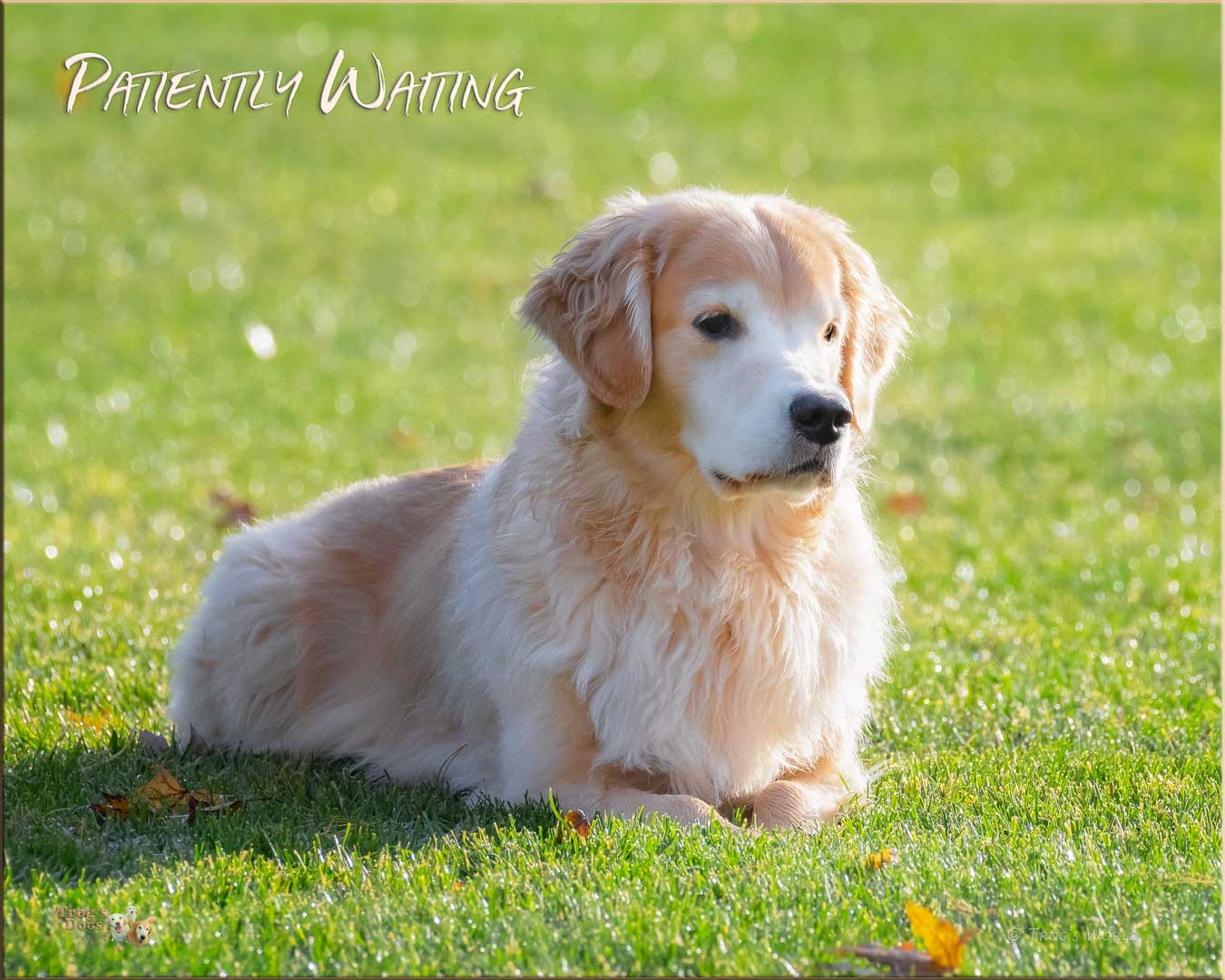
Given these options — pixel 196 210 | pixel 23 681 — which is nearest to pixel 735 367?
pixel 23 681

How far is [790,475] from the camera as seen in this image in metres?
3.89

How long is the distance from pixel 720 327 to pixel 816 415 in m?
0.40

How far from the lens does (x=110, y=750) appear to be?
188 inches

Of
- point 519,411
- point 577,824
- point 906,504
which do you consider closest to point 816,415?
point 577,824

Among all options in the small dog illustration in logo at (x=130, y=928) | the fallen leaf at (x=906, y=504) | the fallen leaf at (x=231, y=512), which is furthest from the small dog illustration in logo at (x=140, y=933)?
the fallen leaf at (x=906, y=504)

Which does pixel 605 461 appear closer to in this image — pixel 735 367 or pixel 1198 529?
pixel 735 367

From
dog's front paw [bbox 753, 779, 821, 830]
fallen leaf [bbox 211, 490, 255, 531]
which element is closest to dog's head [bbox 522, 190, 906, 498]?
dog's front paw [bbox 753, 779, 821, 830]

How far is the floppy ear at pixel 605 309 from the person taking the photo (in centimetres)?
408

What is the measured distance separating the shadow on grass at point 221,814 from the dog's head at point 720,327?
1.10 m

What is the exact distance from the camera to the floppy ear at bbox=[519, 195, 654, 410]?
4082 millimetres

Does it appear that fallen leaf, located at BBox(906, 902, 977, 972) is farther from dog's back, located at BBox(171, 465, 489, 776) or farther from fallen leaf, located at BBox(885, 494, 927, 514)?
fallen leaf, located at BBox(885, 494, 927, 514)

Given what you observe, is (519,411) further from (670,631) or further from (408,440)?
(408,440)

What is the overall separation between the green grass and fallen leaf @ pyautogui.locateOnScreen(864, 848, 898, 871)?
3 centimetres

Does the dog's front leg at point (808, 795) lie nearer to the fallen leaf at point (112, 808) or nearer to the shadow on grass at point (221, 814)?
the shadow on grass at point (221, 814)
